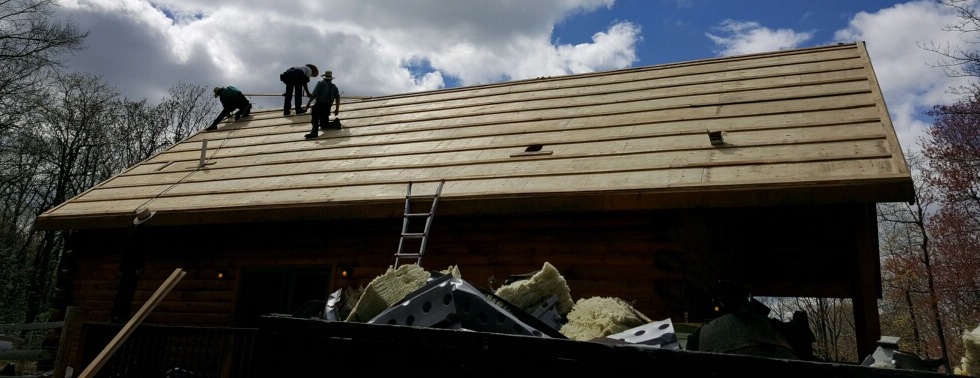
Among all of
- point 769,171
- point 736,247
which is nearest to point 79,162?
point 736,247

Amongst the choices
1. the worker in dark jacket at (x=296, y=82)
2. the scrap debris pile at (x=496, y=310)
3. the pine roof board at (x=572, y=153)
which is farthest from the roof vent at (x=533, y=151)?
the worker in dark jacket at (x=296, y=82)

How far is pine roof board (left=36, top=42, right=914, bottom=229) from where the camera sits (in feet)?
18.5

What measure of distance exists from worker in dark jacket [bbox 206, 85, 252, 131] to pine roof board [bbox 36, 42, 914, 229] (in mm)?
1644

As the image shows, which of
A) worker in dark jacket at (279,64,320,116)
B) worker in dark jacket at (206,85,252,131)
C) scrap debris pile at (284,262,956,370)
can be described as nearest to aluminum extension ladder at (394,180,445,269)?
scrap debris pile at (284,262,956,370)

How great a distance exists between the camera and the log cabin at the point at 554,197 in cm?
587

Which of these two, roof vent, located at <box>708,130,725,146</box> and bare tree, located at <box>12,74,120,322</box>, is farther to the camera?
bare tree, located at <box>12,74,120,322</box>

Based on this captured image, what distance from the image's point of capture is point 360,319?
287 cm

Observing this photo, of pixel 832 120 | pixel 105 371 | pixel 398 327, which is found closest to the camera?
pixel 398 327

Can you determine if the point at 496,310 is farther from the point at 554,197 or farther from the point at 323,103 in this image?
the point at 323,103

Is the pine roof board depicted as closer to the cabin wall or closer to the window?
the cabin wall

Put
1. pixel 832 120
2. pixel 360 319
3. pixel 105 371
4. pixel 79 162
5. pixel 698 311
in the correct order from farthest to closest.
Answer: pixel 79 162, pixel 698 311, pixel 832 120, pixel 105 371, pixel 360 319

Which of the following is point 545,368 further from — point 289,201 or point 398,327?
point 289,201

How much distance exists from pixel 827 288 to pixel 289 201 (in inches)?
358

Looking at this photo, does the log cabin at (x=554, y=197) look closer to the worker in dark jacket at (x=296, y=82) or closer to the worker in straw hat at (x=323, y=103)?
the worker in straw hat at (x=323, y=103)
